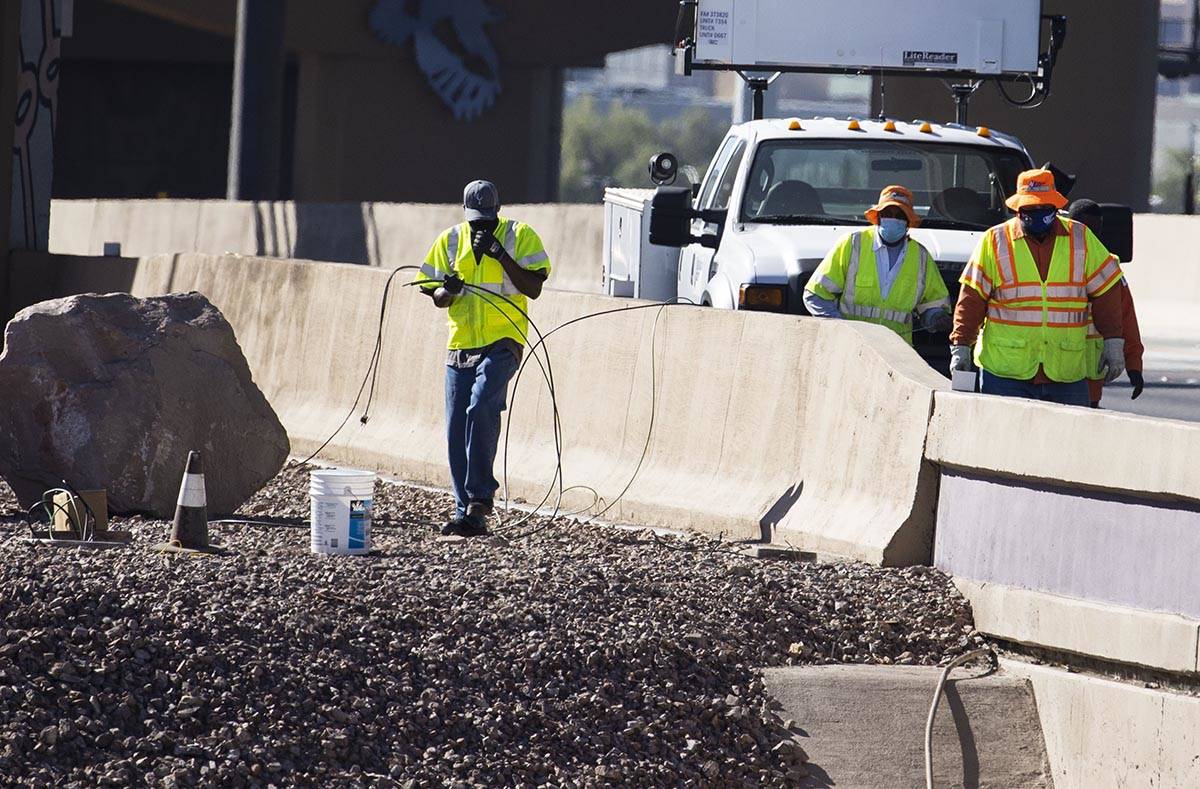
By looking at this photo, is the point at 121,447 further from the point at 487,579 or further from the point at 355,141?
the point at 355,141

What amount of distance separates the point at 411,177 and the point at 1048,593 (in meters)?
41.8

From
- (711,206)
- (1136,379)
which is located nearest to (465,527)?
(1136,379)

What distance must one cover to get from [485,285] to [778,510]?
2125mm

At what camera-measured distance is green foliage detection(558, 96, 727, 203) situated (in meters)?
155

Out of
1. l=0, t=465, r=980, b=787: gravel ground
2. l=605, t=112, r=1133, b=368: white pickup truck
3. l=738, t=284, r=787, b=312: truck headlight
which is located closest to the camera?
l=0, t=465, r=980, b=787: gravel ground

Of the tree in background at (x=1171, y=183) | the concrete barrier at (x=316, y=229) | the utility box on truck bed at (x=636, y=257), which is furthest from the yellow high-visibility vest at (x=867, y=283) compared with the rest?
the tree in background at (x=1171, y=183)

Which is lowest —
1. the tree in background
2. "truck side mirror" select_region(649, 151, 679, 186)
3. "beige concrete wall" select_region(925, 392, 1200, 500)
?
"beige concrete wall" select_region(925, 392, 1200, 500)

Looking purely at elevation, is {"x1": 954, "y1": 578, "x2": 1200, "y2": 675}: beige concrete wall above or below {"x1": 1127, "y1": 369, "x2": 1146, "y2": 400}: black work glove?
below

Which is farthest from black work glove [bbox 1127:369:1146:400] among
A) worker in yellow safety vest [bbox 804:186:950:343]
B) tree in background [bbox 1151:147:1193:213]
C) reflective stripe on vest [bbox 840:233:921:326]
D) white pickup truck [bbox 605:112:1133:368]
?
tree in background [bbox 1151:147:1193:213]

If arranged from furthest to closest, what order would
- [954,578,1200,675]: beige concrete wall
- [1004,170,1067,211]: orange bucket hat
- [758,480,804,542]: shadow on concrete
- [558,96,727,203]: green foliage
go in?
1. [558,96,727,203]: green foliage
2. [758,480,804,542]: shadow on concrete
3. [1004,170,1067,211]: orange bucket hat
4. [954,578,1200,675]: beige concrete wall

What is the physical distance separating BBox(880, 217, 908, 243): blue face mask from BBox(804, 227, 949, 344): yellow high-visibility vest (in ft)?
0.23

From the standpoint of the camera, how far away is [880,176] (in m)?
13.7

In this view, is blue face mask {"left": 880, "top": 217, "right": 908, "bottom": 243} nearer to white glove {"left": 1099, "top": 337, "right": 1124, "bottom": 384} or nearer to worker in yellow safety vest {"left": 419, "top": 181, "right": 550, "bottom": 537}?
white glove {"left": 1099, "top": 337, "right": 1124, "bottom": 384}

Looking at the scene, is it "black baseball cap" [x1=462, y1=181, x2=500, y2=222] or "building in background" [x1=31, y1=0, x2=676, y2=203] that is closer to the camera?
"black baseball cap" [x1=462, y1=181, x2=500, y2=222]
